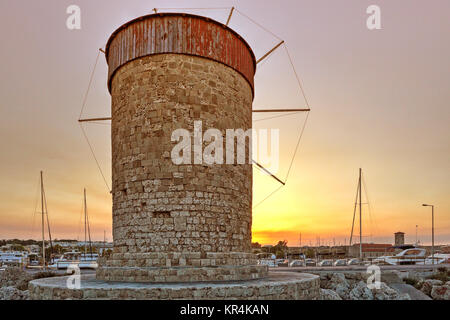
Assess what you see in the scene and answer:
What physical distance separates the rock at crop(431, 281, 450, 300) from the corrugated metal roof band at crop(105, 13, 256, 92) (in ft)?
34.8

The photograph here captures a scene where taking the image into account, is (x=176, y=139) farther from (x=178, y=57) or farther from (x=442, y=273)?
(x=442, y=273)

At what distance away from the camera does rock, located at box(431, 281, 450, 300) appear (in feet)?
42.5

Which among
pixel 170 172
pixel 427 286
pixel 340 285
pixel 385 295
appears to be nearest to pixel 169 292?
pixel 170 172

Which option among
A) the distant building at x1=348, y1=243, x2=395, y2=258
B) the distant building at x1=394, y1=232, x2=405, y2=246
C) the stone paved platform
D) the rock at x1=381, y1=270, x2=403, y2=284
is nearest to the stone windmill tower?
the stone paved platform

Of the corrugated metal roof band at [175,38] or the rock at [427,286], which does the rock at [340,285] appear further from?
the corrugated metal roof band at [175,38]

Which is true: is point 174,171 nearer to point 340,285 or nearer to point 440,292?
point 340,285

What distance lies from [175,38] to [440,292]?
1257cm

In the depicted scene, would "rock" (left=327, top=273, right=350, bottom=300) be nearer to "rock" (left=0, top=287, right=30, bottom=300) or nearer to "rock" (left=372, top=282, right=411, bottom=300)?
"rock" (left=372, top=282, right=411, bottom=300)

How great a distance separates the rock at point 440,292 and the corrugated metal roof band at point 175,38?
10.6m

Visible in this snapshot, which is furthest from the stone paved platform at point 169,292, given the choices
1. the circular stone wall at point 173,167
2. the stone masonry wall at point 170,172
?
the stone masonry wall at point 170,172

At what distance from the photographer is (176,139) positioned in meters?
9.50

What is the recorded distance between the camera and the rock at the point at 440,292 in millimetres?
12962
